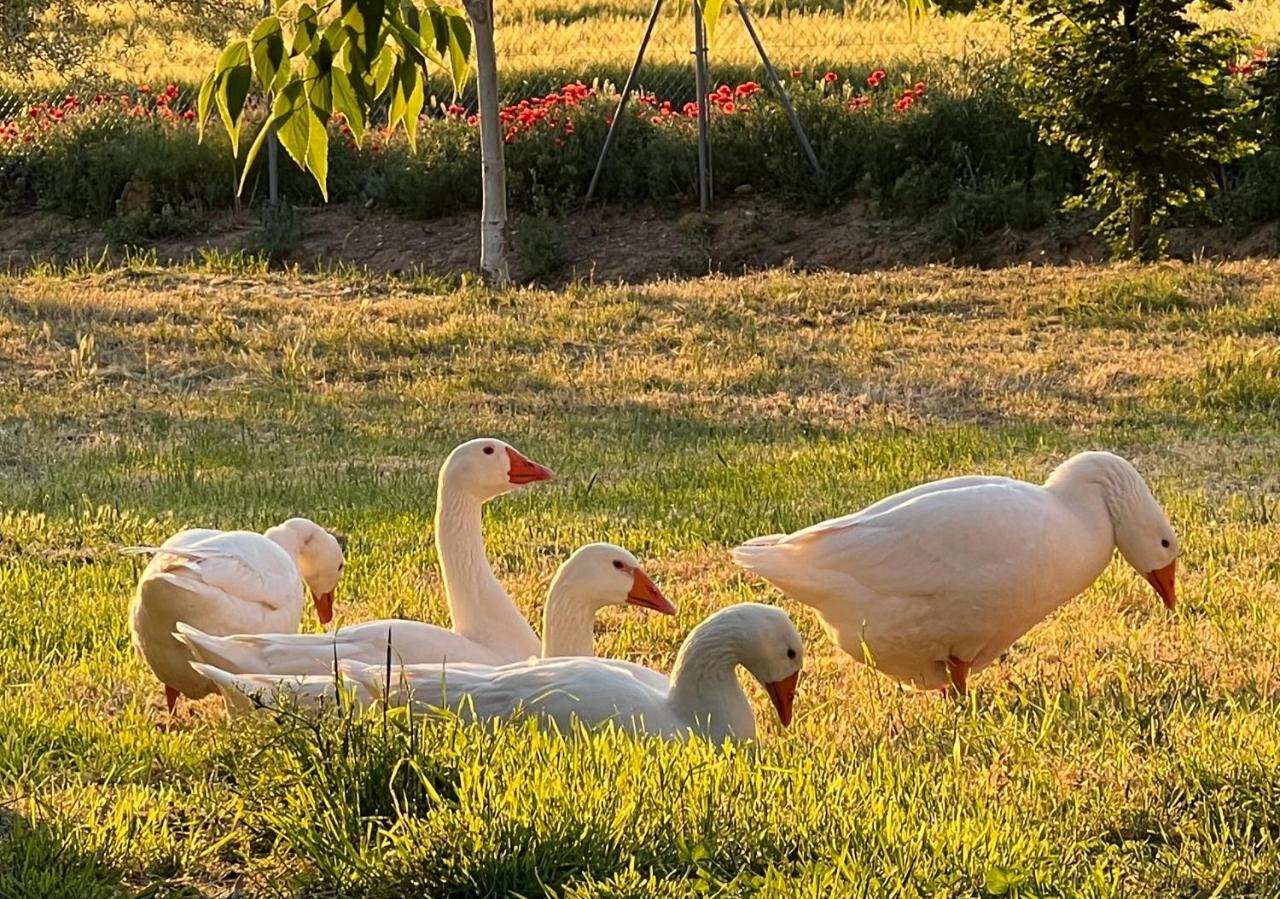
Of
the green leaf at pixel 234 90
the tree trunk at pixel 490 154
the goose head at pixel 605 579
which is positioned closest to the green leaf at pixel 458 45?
the green leaf at pixel 234 90

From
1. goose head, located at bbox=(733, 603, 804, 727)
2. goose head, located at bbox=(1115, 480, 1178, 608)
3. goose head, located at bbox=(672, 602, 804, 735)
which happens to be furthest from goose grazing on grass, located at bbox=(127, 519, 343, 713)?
goose head, located at bbox=(1115, 480, 1178, 608)

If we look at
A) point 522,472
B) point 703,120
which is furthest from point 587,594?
point 703,120

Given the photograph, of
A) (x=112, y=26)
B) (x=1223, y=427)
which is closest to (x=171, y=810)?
(x=1223, y=427)

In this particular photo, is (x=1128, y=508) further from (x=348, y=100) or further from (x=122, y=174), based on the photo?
(x=122, y=174)

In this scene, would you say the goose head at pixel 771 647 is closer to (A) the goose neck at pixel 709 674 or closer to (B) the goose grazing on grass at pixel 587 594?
(A) the goose neck at pixel 709 674

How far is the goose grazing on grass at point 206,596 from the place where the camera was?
5086mm

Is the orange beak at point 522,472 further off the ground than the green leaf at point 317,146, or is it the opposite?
the green leaf at point 317,146

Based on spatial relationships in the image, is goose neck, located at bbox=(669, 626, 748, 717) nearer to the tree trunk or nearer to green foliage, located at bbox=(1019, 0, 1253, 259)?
green foliage, located at bbox=(1019, 0, 1253, 259)

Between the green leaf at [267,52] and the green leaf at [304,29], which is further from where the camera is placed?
the green leaf at [304,29]

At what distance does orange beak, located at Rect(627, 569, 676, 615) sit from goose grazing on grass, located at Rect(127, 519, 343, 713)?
3.61 feet

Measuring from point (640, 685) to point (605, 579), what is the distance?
0.93 m

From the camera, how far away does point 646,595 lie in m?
5.32

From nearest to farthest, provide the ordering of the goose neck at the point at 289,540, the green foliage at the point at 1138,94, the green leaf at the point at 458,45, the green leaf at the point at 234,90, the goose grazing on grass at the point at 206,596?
the green leaf at the point at 234,90
the green leaf at the point at 458,45
the goose grazing on grass at the point at 206,596
the goose neck at the point at 289,540
the green foliage at the point at 1138,94

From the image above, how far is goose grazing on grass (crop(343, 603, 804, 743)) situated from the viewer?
13.6 ft
